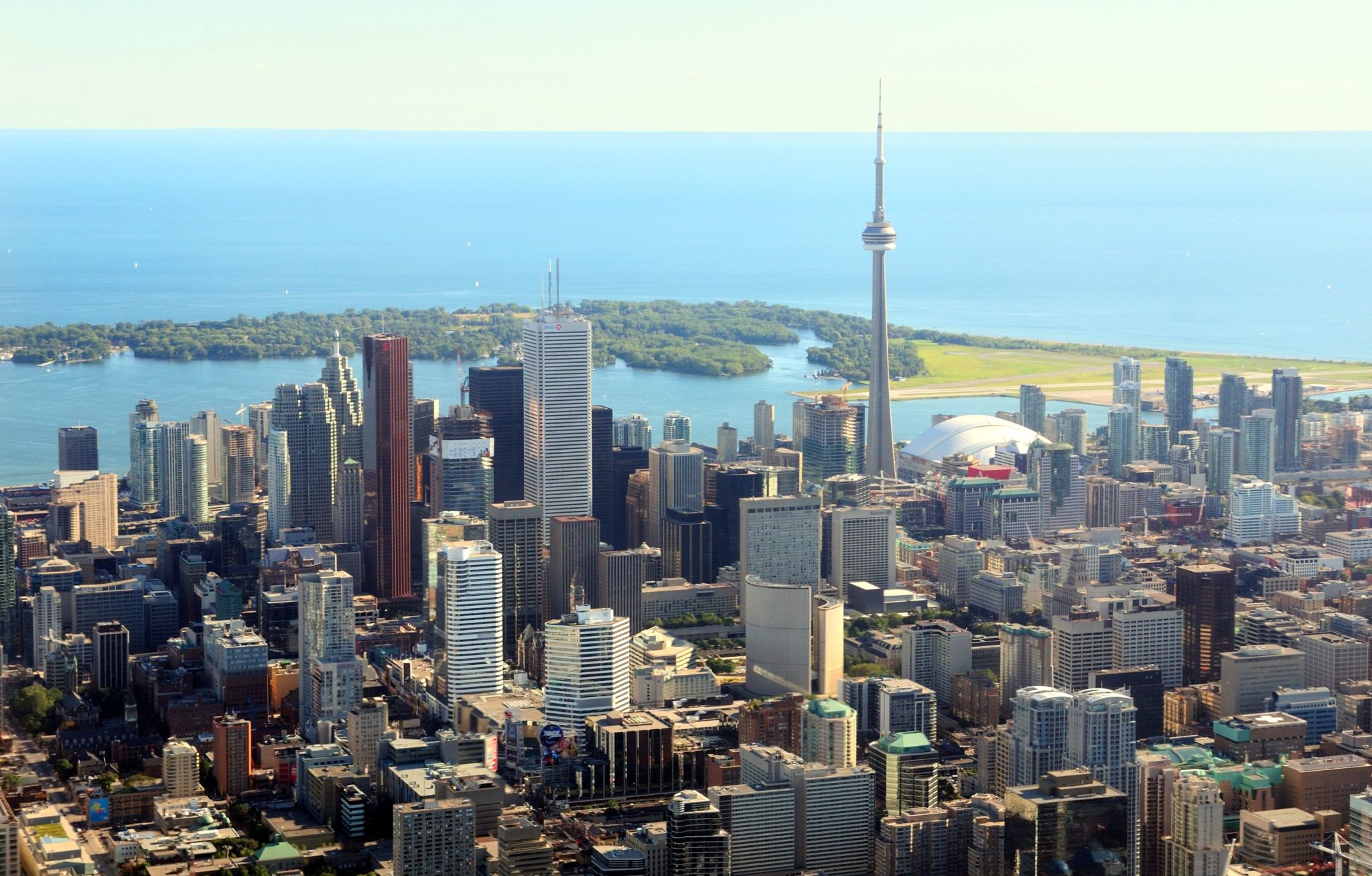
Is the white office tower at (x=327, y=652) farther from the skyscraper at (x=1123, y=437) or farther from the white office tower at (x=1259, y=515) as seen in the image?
the skyscraper at (x=1123, y=437)

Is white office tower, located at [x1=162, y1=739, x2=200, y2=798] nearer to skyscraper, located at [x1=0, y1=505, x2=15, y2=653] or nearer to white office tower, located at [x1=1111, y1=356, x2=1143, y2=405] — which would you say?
skyscraper, located at [x1=0, y1=505, x2=15, y2=653]

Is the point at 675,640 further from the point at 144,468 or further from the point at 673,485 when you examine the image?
the point at 144,468

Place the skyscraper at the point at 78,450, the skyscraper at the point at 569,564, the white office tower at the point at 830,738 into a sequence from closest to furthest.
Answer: the white office tower at the point at 830,738, the skyscraper at the point at 569,564, the skyscraper at the point at 78,450

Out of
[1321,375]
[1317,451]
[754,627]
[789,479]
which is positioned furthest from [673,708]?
[1321,375]

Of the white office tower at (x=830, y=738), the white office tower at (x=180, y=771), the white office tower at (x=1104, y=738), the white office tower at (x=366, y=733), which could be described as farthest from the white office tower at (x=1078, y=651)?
the white office tower at (x=180, y=771)

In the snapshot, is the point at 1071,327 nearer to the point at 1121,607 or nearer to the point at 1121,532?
the point at 1121,532

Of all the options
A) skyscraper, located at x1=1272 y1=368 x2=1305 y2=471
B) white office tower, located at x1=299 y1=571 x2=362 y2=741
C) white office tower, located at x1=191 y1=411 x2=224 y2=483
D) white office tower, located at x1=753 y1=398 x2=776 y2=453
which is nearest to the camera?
white office tower, located at x1=299 y1=571 x2=362 y2=741

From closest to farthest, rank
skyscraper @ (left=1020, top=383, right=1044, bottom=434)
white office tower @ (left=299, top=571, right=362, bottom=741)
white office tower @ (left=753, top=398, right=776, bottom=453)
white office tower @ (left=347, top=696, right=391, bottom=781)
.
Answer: white office tower @ (left=347, top=696, right=391, bottom=781), white office tower @ (left=299, top=571, right=362, bottom=741), white office tower @ (left=753, top=398, right=776, bottom=453), skyscraper @ (left=1020, top=383, right=1044, bottom=434)

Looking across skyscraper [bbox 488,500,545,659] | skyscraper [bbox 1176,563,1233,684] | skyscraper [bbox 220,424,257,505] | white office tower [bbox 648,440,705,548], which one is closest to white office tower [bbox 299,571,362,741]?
skyscraper [bbox 488,500,545,659]
